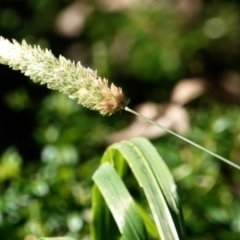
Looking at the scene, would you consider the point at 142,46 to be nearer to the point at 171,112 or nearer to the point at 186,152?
the point at 171,112

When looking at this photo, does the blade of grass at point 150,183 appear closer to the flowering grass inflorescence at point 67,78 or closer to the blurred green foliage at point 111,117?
the flowering grass inflorescence at point 67,78

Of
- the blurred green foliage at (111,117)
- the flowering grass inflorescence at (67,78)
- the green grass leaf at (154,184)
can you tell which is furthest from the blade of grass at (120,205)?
the blurred green foliage at (111,117)

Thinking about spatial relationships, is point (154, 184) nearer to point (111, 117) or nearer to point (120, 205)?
point (120, 205)

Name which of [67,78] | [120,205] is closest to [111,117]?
[120,205]

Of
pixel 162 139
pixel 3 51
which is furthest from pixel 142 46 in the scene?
pixel 3 51

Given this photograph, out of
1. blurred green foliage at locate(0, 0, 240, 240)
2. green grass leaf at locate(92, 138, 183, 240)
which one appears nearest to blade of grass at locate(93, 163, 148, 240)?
green grass leaf at locate(92, 138, 183, 240)

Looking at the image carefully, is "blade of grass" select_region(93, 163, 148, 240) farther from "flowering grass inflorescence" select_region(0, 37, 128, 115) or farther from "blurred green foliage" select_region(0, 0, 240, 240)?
"blurred green foliage" select_region(0, 0, 240, 240)
